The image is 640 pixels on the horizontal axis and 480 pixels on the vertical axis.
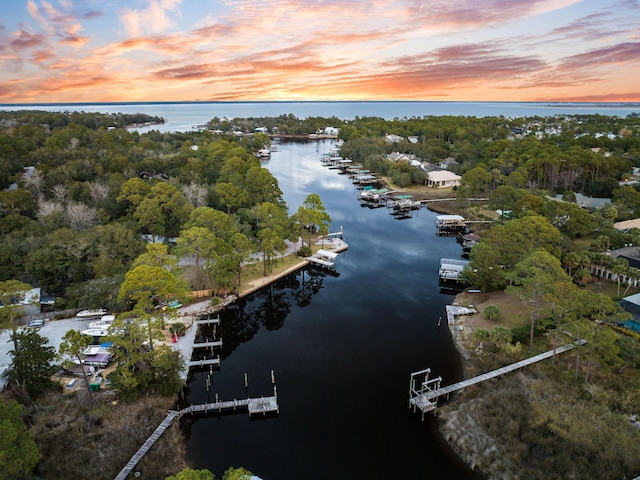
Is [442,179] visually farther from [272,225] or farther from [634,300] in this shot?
[634,300]

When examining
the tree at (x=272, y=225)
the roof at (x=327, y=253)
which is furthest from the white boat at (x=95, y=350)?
the roof at (x=327, y=253)

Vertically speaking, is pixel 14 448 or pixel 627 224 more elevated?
pixel 627 224

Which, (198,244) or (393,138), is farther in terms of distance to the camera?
(393,138)

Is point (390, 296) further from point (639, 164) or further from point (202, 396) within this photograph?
point (639, 164)

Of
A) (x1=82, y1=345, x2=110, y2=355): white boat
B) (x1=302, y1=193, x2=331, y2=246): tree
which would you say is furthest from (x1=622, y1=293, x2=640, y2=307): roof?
(x1=82, y1=345, x2=110, y2=355): white boat

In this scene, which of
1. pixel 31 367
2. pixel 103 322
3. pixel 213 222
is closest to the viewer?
pixel 31 367

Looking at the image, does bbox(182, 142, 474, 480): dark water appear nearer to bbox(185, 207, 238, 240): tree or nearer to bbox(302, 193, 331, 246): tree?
bbox(302, 193, 331, 246): tree

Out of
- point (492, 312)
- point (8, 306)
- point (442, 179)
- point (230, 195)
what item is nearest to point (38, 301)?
point (8, 306)

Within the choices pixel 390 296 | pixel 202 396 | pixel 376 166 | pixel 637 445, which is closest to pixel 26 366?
pixel 202 396
